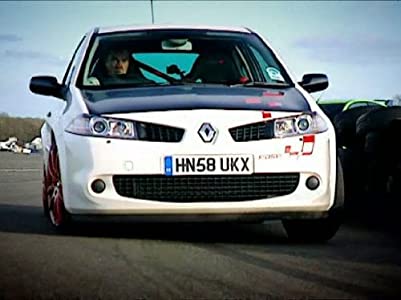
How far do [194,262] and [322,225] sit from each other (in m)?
1.45

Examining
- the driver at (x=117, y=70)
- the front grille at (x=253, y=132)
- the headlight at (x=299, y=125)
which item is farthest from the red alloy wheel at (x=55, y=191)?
the headlight at (x=299, y=125)

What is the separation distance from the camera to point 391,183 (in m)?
9.03

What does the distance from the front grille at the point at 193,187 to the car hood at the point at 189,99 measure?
0.48 metres

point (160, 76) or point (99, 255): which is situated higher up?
point (160, 76)

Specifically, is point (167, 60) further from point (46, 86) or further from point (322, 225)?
point (322, 225)

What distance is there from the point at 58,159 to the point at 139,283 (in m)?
2.08

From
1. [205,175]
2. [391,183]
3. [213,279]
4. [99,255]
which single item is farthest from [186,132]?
[391,183]

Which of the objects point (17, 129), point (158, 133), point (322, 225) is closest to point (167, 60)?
point (158, 133)

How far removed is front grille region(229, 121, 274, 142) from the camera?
23.6ft

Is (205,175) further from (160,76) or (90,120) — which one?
(160,76)

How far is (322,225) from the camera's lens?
25.0 ft

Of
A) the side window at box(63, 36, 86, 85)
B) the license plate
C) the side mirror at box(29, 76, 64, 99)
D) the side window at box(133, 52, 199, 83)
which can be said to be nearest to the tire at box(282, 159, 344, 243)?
the license plate

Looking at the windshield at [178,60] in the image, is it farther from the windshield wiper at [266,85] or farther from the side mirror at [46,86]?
the side mirror at [46,86]

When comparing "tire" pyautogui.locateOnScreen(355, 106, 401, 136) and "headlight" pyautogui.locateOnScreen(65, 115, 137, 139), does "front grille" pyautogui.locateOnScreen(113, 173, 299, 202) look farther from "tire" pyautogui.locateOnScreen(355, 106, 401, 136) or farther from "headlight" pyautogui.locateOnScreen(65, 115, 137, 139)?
"tire" pyautogui.locateOnScreen(355, 106, 401, 136)
